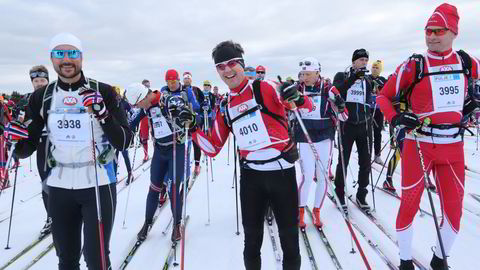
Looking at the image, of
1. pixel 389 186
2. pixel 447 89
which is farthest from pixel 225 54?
pixel 389 186

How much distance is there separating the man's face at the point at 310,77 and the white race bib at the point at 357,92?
3.54ft

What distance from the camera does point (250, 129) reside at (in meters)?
2.57

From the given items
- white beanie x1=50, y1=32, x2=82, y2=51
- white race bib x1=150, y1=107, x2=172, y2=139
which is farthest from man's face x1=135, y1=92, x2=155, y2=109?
white beanie x1=50, y1=32, x2=82, y2=51

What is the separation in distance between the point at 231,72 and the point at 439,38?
6.39ft

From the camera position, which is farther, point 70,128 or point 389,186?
point 389,186

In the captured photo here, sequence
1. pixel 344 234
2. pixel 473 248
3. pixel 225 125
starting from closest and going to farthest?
pixel 225 125 → pixel 473 248 → pixel 344 234

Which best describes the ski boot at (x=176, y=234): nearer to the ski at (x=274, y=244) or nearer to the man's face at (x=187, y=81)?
the ski at (x=274, y=244)

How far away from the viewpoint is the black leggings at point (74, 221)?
7.88ft

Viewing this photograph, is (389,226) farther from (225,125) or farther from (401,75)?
(225,125)

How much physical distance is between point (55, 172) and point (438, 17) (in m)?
3.59

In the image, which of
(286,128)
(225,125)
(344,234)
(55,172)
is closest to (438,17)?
(286,128)

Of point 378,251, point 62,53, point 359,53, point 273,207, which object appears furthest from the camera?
point 359,53

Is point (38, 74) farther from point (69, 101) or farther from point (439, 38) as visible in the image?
point (439, 38)

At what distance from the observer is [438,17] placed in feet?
8.89
